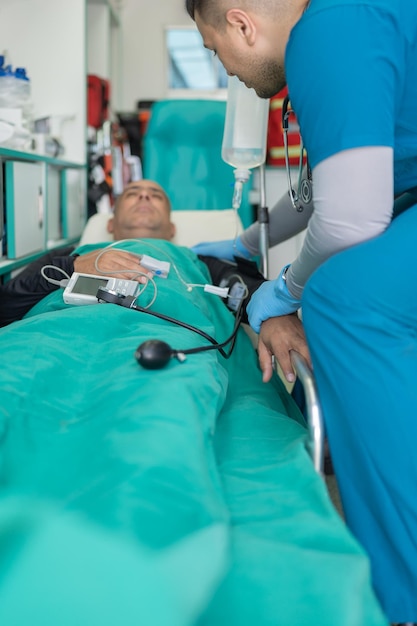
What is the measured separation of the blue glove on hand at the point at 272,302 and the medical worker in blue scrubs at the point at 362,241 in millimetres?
156

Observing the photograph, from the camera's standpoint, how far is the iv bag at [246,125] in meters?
1.81

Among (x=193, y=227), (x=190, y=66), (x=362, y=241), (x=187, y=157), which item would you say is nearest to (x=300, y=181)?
(x=362, y=241)

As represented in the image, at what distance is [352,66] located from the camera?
0.83 meters

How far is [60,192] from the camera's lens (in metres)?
2.87

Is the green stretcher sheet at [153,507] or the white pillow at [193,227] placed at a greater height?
the green stretcher sheet at [153,507]

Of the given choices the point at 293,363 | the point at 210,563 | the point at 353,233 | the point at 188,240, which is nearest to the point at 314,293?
the point at 353,233

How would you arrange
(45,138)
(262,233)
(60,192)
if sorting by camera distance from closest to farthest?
1. (262,233)
2. (45,138)
3. (60,192)

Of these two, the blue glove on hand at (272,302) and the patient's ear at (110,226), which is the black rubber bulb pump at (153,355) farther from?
the patient's ear at (110,226)

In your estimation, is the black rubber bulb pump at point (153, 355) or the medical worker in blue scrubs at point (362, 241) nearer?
the medical worker in blue scrubs at point (362, 241)

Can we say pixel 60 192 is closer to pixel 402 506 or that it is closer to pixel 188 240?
pixel 188 240

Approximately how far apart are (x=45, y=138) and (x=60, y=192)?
39 centimetres

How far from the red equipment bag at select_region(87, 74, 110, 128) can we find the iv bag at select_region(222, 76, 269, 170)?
1.95 metres

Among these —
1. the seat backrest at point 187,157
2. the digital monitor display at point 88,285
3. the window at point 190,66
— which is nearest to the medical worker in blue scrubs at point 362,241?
the digital monitor display at point 88,285

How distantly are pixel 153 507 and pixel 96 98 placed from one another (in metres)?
3.34
